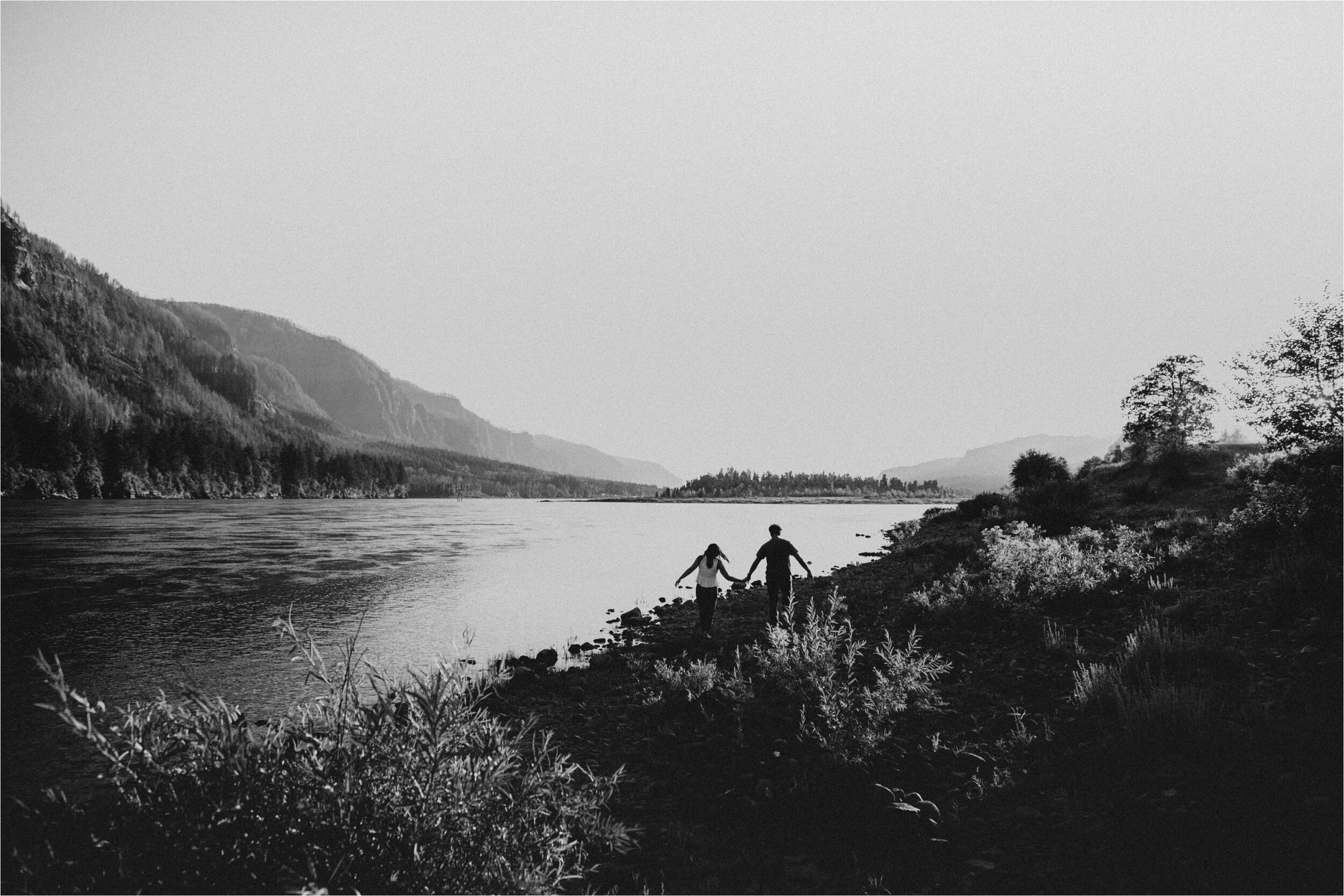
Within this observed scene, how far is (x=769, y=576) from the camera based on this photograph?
612 inches

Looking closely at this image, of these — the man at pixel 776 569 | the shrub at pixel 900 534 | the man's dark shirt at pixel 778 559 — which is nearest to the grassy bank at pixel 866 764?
the man at pixel 776 569

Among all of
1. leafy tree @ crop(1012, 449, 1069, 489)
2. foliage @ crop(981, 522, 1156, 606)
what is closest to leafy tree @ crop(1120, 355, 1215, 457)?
leafy tree @ crop(1012, 449, 1069, 489)

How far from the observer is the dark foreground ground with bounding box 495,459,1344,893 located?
5.54m

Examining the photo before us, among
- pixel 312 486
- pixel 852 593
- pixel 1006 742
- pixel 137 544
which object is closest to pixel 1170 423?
pixel 852 593

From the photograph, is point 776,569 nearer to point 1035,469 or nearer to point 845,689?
point 845,689

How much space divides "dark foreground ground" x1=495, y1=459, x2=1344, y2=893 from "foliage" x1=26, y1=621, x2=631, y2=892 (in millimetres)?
1959

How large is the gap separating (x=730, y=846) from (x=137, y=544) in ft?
156

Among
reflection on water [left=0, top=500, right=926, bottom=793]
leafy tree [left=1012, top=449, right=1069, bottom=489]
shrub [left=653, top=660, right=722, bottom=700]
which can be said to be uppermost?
leafy tree [left=1012, top=449, right=1069, bottom=489]

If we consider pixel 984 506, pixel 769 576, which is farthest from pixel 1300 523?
pixel 984 506

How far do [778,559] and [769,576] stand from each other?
18.1 inches

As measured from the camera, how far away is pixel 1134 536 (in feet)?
63.8

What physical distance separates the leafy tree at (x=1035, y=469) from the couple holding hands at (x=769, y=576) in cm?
4131

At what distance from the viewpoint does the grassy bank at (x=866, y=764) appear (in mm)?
4180

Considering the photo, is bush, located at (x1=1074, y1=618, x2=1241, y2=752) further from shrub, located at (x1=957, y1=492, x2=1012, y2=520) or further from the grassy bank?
shrub, located at (x1=957, y1=492, x2=1012, y2=520)
